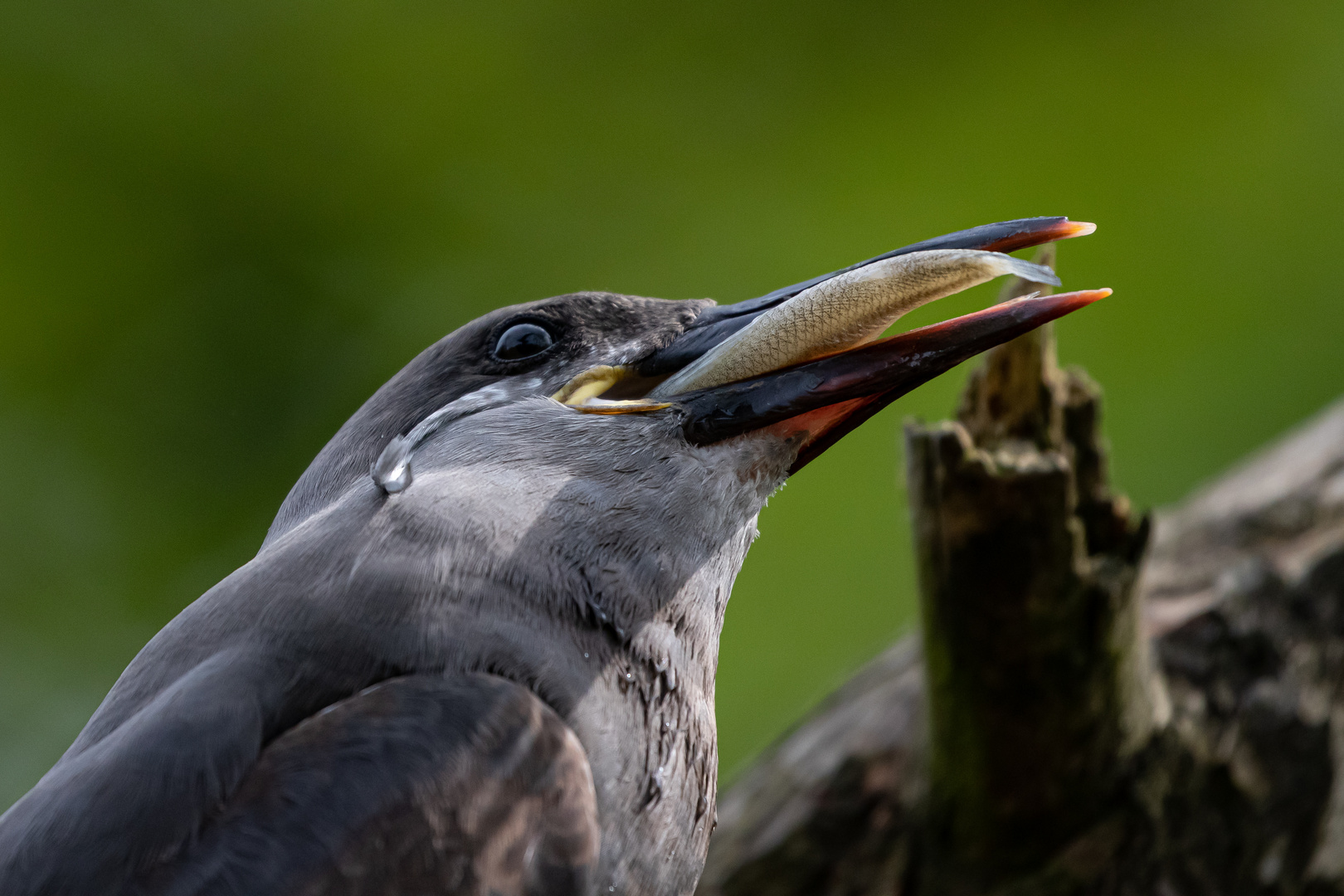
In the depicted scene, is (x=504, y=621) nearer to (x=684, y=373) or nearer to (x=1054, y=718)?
(x=684, y=373)

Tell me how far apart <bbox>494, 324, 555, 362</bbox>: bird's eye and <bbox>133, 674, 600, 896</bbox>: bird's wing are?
729mm

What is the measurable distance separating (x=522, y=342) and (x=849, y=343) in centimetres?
59

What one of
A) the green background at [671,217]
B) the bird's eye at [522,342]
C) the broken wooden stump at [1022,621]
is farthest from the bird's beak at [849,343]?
the green background at [671,217]

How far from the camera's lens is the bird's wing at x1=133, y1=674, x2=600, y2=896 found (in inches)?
60.5

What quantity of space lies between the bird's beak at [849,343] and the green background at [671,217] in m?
3.80

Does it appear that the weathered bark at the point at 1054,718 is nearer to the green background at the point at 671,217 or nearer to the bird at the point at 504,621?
the bird at the point at 504,621

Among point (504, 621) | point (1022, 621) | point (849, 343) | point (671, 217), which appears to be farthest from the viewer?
point (671, 217)

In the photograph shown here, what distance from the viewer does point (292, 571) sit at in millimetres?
1885

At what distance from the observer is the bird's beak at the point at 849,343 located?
191 centimetres

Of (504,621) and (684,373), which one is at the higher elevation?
(684,373)

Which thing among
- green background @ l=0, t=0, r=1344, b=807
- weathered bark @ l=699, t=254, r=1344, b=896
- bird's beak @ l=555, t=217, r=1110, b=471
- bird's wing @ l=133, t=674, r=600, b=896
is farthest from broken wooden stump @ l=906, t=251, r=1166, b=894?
green background @ l=0, t=0, r=1344, b=807

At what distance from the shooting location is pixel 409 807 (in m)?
1.58

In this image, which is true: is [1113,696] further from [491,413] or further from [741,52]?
[741,52]

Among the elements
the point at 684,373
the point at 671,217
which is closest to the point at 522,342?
the point at 684,373
